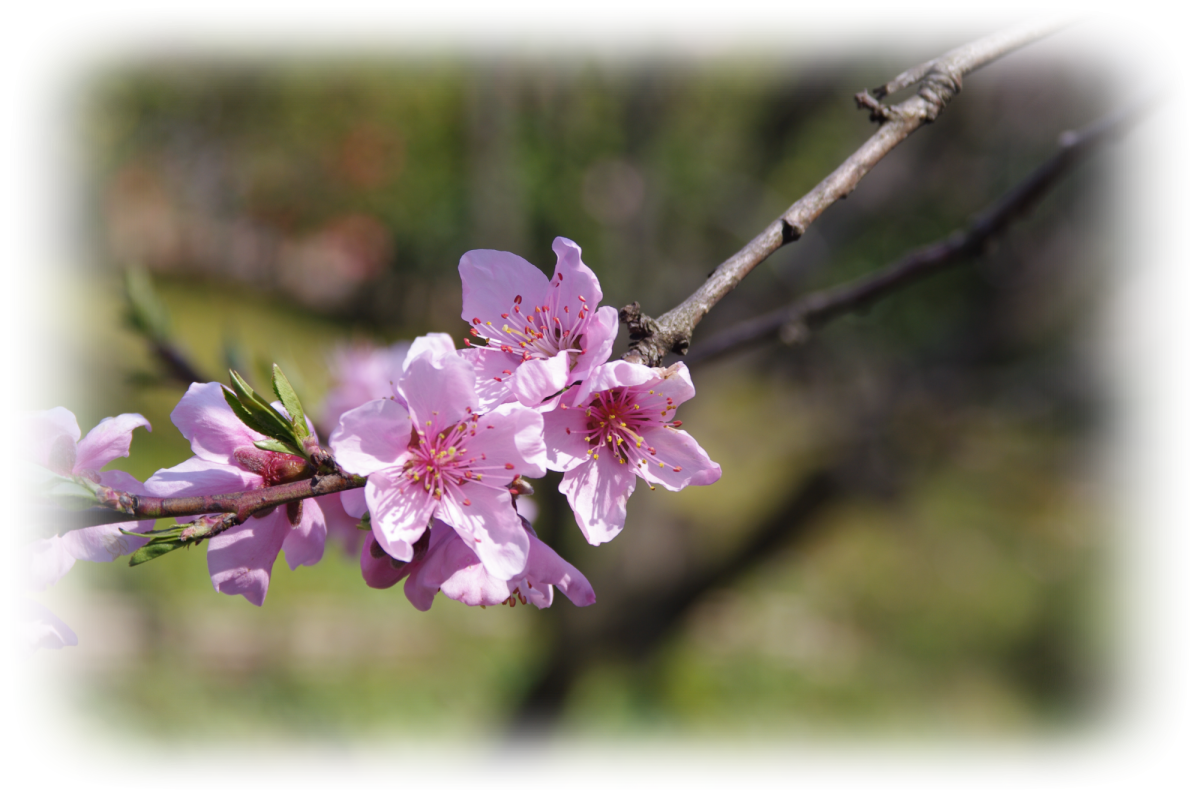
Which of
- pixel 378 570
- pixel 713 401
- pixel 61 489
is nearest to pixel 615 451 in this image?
pixel 378 570

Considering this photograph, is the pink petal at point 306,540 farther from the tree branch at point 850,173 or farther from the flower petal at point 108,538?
the tree branch at point 850,173

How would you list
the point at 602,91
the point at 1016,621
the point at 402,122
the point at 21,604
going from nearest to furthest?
the point at 21,604
the point at 602,91
the point at 1016,621
the point at 402,122

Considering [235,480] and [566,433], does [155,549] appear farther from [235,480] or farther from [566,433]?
[566,433]

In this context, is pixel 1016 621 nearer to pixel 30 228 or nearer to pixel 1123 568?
pixel 1123 568

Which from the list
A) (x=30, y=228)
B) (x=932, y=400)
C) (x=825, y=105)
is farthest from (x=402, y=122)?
(x=30, y=228)

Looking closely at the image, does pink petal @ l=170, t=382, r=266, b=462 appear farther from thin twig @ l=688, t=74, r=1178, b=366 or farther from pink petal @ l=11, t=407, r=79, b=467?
thin twig @ l=688, t=74, r=1178, b=366
